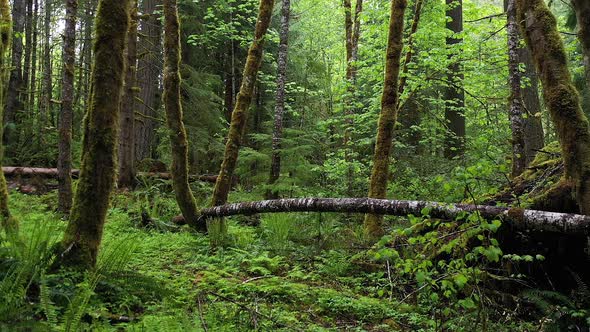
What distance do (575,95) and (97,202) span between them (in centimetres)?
576

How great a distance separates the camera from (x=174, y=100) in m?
8.28

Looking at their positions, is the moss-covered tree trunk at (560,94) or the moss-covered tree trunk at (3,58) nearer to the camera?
the moss-covered tree trunk at (560,94)

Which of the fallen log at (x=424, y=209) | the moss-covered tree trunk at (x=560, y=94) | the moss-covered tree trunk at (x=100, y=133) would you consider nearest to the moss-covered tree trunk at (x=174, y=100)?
the fallen log at (x=424, y=209)

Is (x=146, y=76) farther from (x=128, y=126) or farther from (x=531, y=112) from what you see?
(x=531, y=112)

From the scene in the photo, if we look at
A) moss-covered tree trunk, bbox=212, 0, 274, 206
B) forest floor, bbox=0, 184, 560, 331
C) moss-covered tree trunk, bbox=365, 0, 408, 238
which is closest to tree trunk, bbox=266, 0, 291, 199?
moss-covered tree trunk, bbox=212, 0, 274, 206

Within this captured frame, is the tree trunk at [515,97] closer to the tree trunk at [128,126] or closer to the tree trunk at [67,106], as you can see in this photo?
the tree trunk at [67,106]

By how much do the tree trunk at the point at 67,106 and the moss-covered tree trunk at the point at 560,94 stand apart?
332 inches

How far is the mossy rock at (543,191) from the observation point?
5.05m

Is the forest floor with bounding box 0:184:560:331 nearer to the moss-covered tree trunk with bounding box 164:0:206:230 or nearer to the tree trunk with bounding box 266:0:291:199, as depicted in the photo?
the moss-covered tree trunk with bounding box 164:0:206:230

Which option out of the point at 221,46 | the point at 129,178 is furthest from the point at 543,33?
the point at 221,46

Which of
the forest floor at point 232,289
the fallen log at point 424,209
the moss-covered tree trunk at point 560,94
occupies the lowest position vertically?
the forest floor at point 232,289

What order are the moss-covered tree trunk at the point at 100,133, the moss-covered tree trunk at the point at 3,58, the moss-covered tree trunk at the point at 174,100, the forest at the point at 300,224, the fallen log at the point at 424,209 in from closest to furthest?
the forest at the point at 300,224
the moss-covered tree trunk at the point at 100,133
the fallen log at the point at 424,209
the moss-covered tree trunk at the point at 3,58
the moss-covered tree trunk at the point at 174,100

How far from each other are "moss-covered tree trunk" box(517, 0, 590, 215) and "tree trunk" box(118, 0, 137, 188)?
10.1 metres

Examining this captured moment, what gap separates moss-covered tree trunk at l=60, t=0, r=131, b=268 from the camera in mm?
4180
